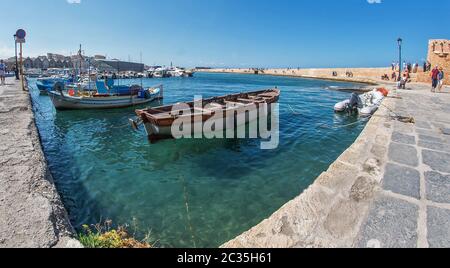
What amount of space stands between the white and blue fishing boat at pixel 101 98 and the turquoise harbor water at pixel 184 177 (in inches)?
238

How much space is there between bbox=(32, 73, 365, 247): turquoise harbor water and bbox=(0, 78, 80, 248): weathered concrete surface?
117 cm

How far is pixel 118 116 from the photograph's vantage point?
16344 millimetres

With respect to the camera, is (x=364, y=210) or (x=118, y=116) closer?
(x=364, y=210)

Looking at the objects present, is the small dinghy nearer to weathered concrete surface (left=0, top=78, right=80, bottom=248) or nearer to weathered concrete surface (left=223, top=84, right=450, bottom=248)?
weathered concrete surface (left=223, top=84, right=450, bottom=248)

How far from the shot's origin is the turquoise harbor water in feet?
16.4

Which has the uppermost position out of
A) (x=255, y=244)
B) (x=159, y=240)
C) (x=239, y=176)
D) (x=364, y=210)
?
(x=364, y=210)

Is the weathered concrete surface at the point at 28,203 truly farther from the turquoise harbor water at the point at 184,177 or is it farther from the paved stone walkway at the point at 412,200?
the paved stone walkway at the point at 412,200

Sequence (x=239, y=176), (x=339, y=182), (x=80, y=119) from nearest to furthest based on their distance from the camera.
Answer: (x=339, y=182) → (x=239, y=176) → (x=80, y=119)

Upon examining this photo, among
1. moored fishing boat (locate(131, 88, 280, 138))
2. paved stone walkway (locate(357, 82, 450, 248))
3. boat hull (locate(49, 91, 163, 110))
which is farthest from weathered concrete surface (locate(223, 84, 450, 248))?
boat hull (locate(49, 91, 163, 110))

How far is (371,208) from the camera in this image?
3.15 metres

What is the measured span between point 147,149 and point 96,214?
13.5 feet

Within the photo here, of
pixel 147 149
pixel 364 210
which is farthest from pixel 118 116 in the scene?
pixel 364 210

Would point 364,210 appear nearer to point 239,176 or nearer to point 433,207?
point 433,207

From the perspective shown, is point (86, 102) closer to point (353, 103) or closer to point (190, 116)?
point (190, 116)
